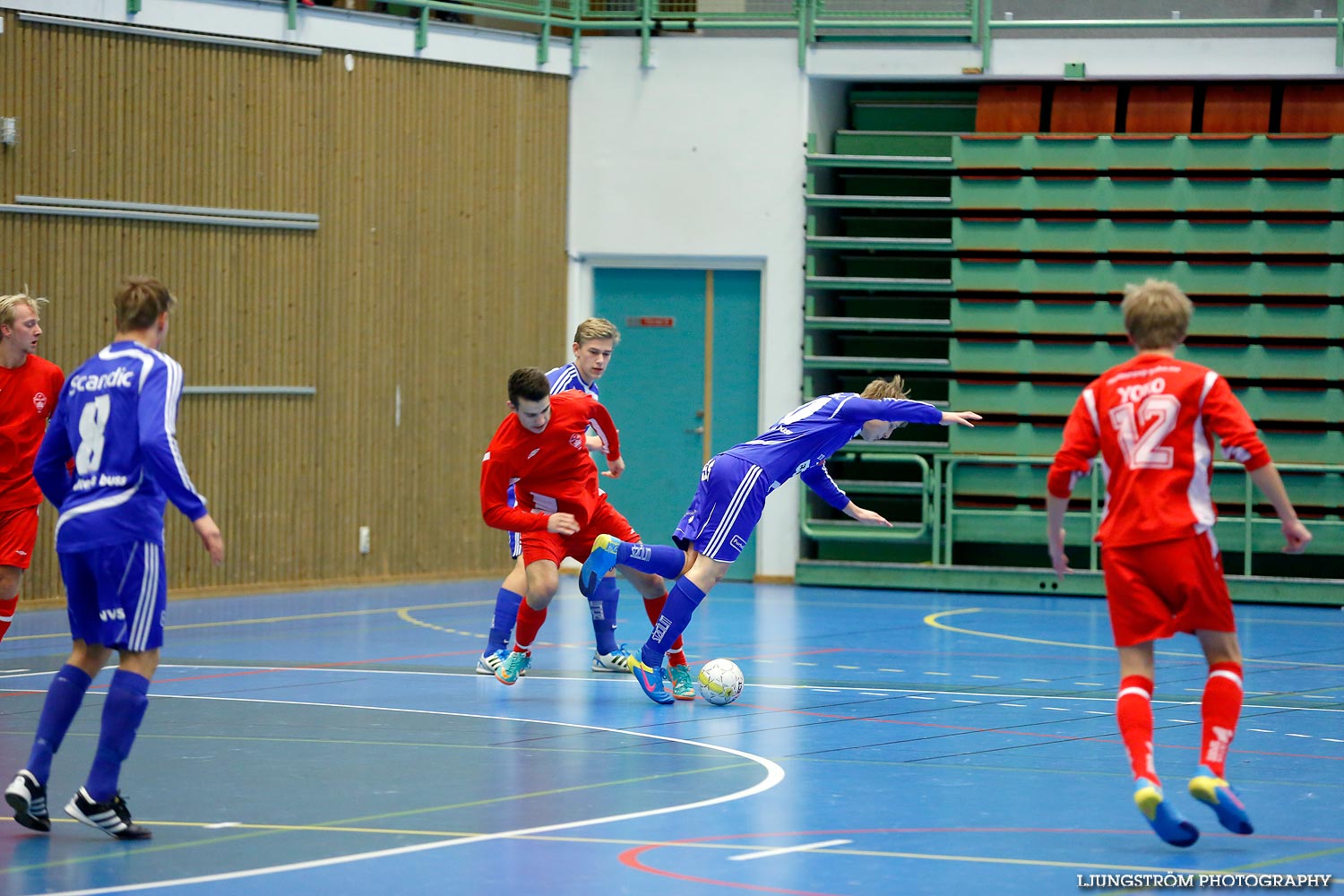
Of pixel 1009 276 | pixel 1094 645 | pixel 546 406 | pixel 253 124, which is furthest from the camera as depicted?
pixel 1009 276

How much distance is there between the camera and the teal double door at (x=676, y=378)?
53.8 feet

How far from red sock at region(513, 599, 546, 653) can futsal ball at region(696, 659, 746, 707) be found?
1.03m

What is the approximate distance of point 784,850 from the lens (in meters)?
5.45

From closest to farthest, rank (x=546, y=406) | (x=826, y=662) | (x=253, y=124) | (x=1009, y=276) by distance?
(x=546, y=406) < (x=826, y=662) < (x=253, y=124) < (x=1009, y=276)

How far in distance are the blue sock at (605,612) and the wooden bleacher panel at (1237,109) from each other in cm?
868

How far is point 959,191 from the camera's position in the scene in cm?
1595

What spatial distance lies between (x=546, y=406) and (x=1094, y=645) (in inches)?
192

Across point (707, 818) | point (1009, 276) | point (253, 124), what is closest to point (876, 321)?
point (1009, 276)

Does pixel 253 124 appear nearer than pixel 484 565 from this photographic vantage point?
Yes

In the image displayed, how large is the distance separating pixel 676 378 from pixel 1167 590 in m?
11.1

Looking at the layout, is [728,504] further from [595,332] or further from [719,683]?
[595,332]

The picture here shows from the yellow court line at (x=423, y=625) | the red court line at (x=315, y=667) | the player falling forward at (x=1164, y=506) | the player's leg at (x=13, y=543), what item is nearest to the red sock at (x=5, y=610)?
the player's leg at (x=13, y=543)

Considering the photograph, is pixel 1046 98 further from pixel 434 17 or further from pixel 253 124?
pixel 253 124

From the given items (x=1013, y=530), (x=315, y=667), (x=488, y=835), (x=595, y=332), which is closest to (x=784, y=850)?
(x=488, y=835)
